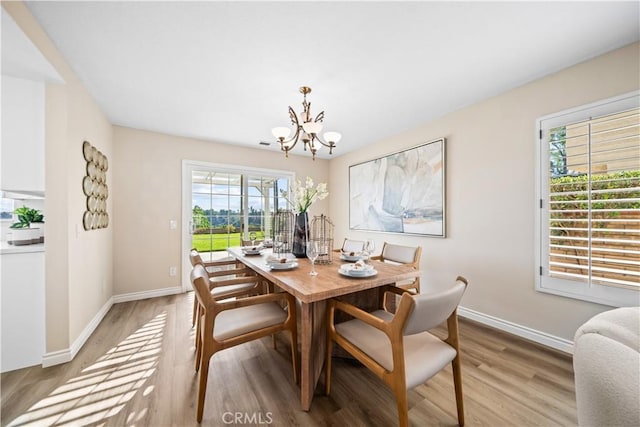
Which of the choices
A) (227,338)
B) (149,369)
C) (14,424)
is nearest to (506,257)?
(227,338)

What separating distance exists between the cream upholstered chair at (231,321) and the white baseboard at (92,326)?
1116 mm

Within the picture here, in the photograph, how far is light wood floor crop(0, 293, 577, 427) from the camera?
1374 mm

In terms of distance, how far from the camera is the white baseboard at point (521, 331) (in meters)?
2.01

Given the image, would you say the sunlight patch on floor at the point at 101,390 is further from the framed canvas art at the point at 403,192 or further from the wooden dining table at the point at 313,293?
the framed canvas art at the point at 403,192

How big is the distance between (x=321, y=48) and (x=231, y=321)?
2052mm

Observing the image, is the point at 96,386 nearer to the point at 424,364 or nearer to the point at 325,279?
the point at 325,279

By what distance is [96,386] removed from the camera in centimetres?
164

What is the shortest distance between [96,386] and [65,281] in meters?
0.86

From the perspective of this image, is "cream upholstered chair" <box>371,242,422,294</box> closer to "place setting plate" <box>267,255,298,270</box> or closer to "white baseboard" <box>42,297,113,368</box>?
"place setting plate" <box>267,255,298,270</box>

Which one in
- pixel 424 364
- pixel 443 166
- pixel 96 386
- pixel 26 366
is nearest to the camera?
pixel 424 364

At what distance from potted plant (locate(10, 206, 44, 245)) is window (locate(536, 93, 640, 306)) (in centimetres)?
436

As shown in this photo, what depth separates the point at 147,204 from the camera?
11.1 ft

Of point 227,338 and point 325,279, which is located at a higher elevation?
point 325,279

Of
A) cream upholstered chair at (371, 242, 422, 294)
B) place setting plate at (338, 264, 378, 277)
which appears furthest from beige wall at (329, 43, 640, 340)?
place setting plate at (338, 264, 378, 277)
